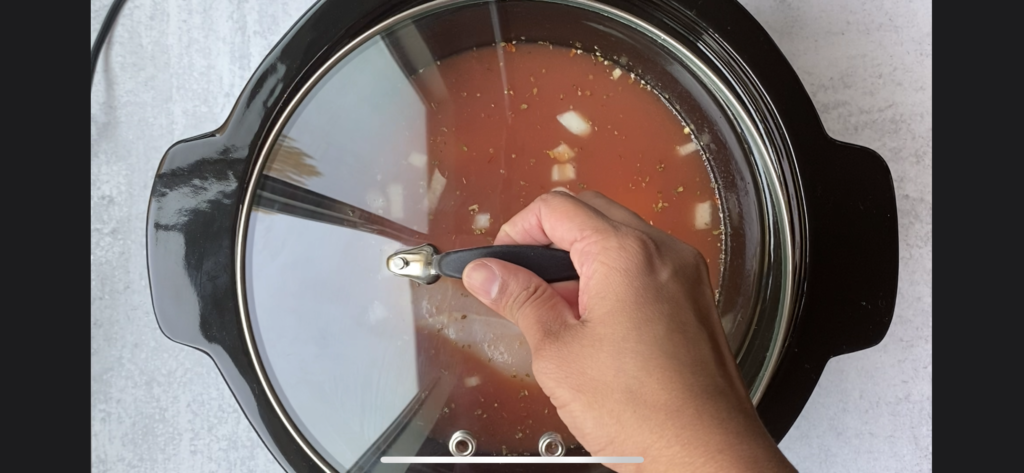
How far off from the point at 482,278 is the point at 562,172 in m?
0.17

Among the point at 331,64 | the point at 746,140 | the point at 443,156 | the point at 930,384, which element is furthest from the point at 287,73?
the point at 930,384

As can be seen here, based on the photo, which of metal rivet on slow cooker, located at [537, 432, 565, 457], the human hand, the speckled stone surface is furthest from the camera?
the speckled stone surface

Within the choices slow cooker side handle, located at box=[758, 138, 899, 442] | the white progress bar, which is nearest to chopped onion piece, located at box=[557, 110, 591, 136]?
slow cooker side handle, located at box=[758, 138, 899, 442]

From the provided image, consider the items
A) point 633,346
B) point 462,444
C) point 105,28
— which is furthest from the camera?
point 105,28

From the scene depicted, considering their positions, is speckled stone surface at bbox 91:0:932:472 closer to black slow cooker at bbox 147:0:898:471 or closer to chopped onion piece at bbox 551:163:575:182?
black slow cooker at bbox 147:0:898:471

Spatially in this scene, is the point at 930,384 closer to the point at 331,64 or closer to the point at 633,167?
the point at 633,167

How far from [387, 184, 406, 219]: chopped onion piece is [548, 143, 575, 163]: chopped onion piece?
17cm

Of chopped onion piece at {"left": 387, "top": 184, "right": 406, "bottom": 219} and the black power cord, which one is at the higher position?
the black power cord

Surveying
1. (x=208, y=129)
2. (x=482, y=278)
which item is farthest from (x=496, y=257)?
(x=208, y=129)

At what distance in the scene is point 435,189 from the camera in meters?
0.65

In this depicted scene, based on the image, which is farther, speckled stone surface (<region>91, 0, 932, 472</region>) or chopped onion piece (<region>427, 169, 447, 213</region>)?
speckled stone surface (<region>91, 0, 932, 472</region>)

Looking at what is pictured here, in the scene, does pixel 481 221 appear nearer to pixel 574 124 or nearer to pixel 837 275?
pixel 574 124

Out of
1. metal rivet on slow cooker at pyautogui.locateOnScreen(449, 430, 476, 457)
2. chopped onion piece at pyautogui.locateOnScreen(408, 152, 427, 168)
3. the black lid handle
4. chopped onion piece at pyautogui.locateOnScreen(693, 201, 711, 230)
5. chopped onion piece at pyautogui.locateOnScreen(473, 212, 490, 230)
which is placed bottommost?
metal rivet on slow cooker at pyautogui.locateOnScreen(449, 430, 476, 457)

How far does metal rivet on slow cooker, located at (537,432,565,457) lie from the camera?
641 mm
